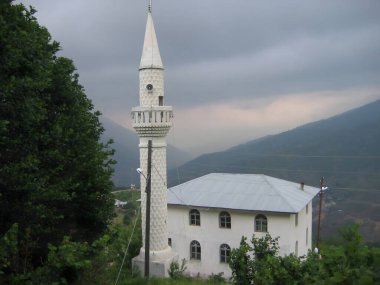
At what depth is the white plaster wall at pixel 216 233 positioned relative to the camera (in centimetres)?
2120

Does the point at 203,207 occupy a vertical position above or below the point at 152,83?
below

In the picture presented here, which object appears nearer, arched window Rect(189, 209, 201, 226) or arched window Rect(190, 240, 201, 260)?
arched window Rect(189, 209, 201, 226)

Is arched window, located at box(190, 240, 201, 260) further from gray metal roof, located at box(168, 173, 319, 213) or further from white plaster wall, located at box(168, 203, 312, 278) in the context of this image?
gray metal roof, located at box(168, 173, 319, 213)

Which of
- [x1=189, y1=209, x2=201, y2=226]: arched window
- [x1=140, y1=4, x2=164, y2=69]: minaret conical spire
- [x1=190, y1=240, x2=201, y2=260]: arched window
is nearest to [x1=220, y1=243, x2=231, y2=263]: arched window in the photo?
[x1=190, y1=240, x2=201, y2=260]: arched window

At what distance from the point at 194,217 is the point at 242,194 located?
3224 millimetres

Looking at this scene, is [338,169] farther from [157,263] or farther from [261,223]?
[157,263]

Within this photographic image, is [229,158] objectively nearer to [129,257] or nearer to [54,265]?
[129,257]

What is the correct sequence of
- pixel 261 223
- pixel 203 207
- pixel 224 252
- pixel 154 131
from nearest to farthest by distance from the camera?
pixel 154 131
pixel 261 223
pixel 203 207
pixel 224 252

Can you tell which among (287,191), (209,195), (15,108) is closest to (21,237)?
(15,108)

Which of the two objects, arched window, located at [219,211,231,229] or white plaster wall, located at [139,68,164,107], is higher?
white plaster wall, located at [139,68,164,107]

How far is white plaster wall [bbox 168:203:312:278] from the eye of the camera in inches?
835

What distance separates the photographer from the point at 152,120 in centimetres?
1639

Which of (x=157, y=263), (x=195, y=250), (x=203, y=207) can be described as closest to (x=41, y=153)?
(x=157, y=263)

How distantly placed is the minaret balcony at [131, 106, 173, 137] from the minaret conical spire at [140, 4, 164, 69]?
1.83 metres
